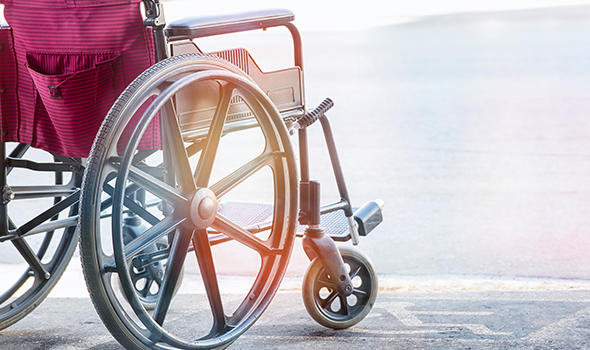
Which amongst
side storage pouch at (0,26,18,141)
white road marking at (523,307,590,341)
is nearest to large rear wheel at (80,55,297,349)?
side storage pouch at (0,26,18,141)

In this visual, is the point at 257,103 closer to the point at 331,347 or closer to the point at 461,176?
the point at 331,347

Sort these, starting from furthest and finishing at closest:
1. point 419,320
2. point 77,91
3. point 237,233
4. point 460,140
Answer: point 460,140 → point 419,320 → point 237,233 → point 77,91

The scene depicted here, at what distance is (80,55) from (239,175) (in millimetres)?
495

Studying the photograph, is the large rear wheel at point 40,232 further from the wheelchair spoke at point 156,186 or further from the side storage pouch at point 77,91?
the wheelchair spoke at point 156,186

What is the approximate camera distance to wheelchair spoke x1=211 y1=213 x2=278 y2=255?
2.22 meters

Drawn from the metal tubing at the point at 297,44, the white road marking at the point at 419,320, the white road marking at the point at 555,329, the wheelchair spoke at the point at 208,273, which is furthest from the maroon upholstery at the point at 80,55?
the white road marking at the point at 555,329

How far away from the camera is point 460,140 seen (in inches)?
237

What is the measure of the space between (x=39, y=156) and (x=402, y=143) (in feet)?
7.90

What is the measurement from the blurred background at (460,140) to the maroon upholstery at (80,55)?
51cm

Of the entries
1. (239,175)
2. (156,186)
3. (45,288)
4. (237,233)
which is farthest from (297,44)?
(45,288)

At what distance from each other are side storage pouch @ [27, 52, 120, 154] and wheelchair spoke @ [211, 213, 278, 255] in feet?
1.26

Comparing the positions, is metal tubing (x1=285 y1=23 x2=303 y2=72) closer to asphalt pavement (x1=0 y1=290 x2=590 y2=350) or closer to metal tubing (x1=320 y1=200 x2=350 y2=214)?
metal tubing (x1=320 y1=200 x2=350 y2=214)

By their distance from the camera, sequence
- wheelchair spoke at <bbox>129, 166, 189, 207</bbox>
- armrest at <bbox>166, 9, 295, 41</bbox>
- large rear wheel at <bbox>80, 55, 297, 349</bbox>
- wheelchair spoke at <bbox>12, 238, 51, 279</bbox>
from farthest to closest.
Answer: wheelchair spoke at <bbox>12, 238, 51, 279</bbox>, armrest at <bbox>166, 9, 295, 41</bbox>, wheelchair spoke at <bbox>129, 166, 189, 207</bbox>, large rear wheel at <bbox>80, 55, 297, 349</bbox>

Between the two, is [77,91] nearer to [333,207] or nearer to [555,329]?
[333,207]
